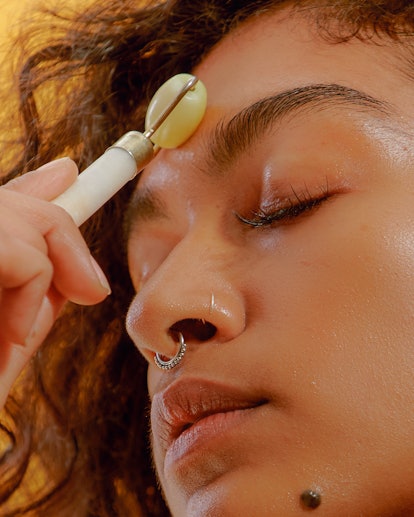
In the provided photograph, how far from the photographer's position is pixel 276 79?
0.87 metres

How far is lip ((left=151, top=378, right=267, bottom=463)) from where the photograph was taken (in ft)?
2.41

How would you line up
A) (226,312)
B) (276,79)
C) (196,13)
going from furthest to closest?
(196,13) → (276,79) → (226,312)

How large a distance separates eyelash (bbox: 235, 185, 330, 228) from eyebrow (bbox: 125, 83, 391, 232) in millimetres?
73

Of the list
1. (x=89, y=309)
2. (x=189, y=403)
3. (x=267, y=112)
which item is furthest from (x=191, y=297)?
(x=89, y=309)

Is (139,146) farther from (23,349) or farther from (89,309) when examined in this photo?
(89,309)

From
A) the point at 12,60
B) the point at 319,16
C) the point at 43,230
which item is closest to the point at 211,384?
the point at 43,230

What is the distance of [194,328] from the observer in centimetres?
79

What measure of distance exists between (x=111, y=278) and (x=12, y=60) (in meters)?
0.41

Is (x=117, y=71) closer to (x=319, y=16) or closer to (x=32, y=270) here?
(x=319, y=16)

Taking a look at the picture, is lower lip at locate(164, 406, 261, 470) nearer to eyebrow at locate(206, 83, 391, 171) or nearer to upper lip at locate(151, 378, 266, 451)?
upper lip at locate(151, 378, 266, 451)

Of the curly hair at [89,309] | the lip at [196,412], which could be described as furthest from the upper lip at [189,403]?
the curly hair at [89,309]

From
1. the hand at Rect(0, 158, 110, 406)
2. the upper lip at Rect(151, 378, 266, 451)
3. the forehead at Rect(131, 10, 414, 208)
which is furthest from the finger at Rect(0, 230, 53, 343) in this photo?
the forehead at Rect(131, 10, 414, 208)

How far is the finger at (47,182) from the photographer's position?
710 mm

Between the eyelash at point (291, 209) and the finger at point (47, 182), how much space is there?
0.68 ft
